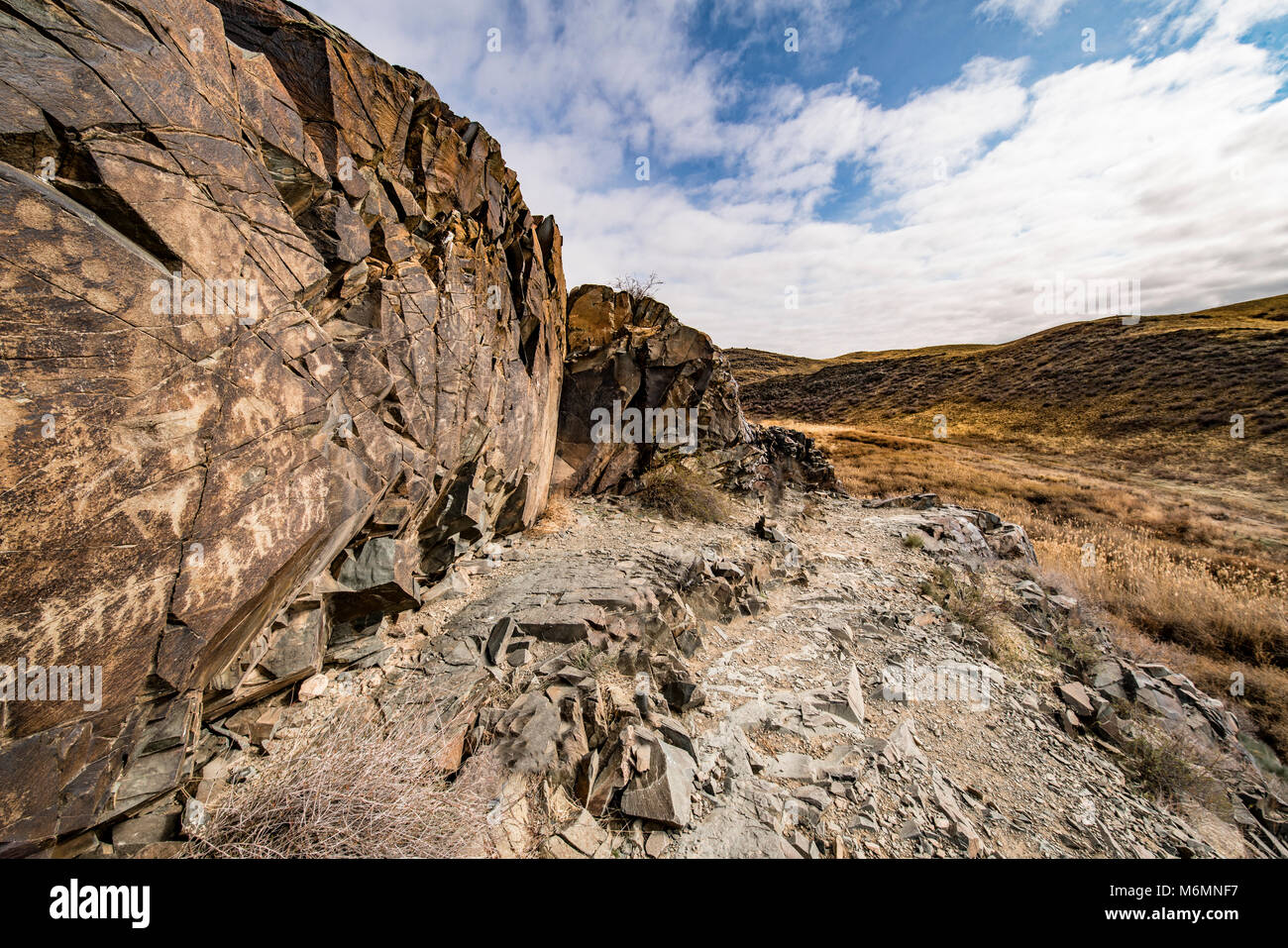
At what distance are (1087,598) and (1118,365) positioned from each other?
5121 centimetres

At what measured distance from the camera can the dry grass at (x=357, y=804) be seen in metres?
2.92

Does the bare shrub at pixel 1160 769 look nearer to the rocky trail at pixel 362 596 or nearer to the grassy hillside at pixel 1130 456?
the rocky trail at pixel 362 596

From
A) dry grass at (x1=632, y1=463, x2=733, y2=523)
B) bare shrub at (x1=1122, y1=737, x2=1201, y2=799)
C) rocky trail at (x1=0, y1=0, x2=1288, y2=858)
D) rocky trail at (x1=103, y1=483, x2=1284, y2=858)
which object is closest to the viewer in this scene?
rocky trail at (x1=0, y1=0, x2=1288, y2=858)

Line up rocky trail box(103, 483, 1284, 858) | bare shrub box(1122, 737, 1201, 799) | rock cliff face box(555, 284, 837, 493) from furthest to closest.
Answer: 1. rock cliff face box(555, 284, 837, 493)
2. bare shrub box(1122, 737, 1201, 799)
3. rocky trail box(103, 483, 1284, 858)

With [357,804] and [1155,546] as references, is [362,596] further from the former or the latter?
[1155,546]

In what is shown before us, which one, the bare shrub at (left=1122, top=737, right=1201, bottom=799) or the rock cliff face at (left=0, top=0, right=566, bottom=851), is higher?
the rock cliff face at (left=0, top=0, right=566, bottom=851)

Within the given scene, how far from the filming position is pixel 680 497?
11.5 m

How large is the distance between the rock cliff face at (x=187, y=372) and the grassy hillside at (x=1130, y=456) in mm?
12596

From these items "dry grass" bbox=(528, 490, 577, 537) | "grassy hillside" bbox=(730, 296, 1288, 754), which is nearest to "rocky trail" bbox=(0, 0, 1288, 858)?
"dry grass" bbox=(528, 490, 577, 537)

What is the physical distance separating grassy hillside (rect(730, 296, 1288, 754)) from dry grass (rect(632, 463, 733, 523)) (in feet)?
26.5

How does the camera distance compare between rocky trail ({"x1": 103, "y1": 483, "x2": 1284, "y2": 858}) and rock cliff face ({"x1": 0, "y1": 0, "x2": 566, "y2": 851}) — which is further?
rocky trail ({"x1": 103, "y1": 483, "x2": 1284, "y2": 858})

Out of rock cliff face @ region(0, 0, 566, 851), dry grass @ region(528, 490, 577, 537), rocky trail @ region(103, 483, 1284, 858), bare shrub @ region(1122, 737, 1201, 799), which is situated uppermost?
rock cliff face @ region(0, 0, 566, 851)

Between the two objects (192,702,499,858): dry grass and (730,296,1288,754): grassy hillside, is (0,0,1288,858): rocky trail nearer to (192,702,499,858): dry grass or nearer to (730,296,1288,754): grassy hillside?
(192,702,499,858): dry grass

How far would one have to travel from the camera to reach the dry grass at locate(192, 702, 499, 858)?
2922 millimetres
